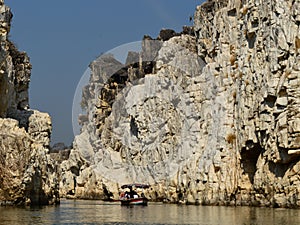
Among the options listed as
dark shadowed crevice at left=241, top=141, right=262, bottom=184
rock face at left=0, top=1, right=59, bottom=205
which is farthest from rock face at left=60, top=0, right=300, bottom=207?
rock face at left=0, top=1, right=59, bottom=205

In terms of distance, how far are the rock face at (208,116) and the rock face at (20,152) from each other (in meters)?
15.3

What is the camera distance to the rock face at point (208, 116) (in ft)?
169

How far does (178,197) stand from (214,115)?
11.1 meters

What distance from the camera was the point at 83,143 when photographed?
107562 millimetres

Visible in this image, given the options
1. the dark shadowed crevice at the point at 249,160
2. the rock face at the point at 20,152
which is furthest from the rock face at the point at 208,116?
the rock face at the point at 20,152

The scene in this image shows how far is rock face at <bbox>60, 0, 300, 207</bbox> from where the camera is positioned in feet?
169

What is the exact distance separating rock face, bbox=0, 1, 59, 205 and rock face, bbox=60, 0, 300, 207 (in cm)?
1531

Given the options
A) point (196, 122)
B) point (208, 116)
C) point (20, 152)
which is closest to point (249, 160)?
point (208, 116)

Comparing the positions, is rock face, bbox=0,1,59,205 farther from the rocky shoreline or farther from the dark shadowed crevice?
the dark shadowed crevice

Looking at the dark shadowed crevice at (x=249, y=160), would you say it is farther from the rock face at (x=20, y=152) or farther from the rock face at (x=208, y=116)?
the rock face at (x=20, y=152)

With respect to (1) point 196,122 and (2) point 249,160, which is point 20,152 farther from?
(1) point 196,122

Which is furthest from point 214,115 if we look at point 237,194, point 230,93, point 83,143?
point 83,143

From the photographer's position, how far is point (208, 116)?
6794cm

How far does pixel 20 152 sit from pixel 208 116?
23046mm
